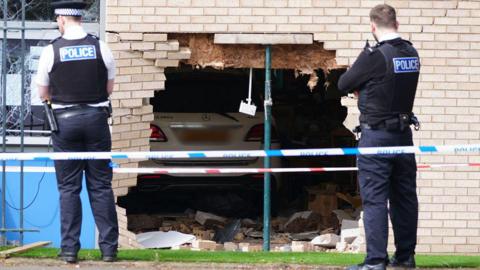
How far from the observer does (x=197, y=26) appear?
9.73 m

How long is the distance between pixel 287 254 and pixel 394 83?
2.11 meters

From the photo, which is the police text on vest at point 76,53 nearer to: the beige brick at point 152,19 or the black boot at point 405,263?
the black boot at point 405,263

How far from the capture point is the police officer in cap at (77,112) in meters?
6.95

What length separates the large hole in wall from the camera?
10.1m

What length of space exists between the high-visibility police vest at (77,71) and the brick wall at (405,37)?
2.67 m

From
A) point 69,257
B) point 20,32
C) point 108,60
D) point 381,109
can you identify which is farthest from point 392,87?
point 20,32

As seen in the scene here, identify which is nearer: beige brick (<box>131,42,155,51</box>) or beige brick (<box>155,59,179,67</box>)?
beige brick (<box>131,42,155,51</box>)

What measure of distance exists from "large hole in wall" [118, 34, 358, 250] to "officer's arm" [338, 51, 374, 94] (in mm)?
3341

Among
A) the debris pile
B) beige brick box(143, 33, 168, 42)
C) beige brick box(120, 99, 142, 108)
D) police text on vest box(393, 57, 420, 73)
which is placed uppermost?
beige brick box(143, 33, 168, 42)

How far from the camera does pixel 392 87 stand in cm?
662

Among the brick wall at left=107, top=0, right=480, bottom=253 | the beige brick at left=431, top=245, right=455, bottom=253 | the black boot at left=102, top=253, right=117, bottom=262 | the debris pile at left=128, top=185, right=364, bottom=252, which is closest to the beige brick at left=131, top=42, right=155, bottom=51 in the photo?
the brick wall at left=107, top=0, right=480, bottom=253

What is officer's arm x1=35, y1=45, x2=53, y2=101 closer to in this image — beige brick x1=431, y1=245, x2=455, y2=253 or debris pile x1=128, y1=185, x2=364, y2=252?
debris pile x1=128, y1=185, x2=364, y2=252

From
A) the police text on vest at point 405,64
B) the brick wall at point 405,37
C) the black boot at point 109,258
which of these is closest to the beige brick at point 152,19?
the brick wall at point 405,37

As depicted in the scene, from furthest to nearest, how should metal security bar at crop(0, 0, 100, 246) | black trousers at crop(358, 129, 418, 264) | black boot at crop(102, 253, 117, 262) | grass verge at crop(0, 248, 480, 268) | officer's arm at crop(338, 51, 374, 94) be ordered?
1. metal security bar at crop(0, 0, 100, 246)
2. grass verge at crop(0, 248, 480, 268)
3. black boot at crop(102, 253, 117, 262)
4. black trousers at crop(358, 129, 418, 264)
5. officer's arm at crop(338, 51, 374, 94)
